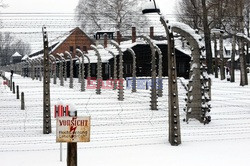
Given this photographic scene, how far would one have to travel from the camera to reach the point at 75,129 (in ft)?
15.0

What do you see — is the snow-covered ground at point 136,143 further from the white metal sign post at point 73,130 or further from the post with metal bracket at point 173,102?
the white metal sign post at point 73,130

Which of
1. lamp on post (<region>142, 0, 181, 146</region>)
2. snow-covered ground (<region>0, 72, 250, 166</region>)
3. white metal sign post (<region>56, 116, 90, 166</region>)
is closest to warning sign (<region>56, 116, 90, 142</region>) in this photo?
white metal sign post (<region>56, 116, 90, 166</region>)

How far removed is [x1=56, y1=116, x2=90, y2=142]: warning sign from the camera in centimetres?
454

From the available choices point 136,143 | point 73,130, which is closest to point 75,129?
point 73,130

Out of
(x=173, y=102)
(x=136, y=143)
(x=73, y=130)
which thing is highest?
(x=173, y=102)

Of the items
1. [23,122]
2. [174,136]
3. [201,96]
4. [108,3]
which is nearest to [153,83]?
[201,96]

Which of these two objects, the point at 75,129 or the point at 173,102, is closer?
the point at 75,129

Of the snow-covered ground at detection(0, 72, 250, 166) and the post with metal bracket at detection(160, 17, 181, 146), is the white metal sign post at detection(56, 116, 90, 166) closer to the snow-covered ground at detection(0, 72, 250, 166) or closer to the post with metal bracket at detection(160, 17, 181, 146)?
the snow-covered ground at detection(0, 72, 250, 166)

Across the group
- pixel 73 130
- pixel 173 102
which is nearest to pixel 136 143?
Answer: pixel 173 102

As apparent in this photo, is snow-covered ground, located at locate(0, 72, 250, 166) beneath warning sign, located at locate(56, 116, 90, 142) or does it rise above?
beneath

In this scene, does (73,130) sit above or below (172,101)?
below

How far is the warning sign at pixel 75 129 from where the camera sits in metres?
4.54

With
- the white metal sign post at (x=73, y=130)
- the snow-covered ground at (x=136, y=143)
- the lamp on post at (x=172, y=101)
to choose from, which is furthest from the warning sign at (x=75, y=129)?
the lamp on post at (x=172, y=101)

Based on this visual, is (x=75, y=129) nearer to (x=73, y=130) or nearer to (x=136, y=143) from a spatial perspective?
(x=73, y=130)
